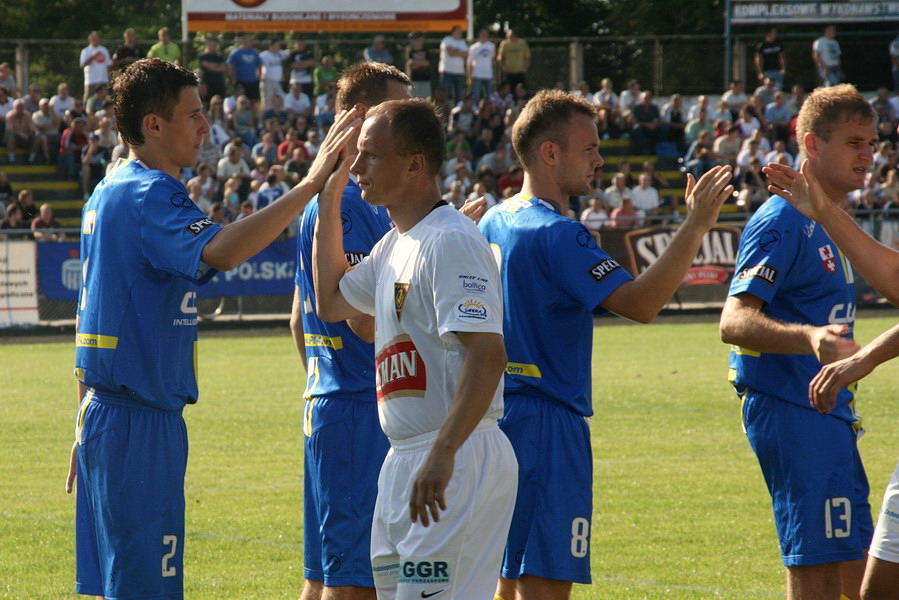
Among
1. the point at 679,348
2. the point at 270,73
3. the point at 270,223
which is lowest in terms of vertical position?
the point at 679,348

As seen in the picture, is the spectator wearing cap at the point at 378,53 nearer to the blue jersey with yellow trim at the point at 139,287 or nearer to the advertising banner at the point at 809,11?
the advertising banner at the point at 809,11

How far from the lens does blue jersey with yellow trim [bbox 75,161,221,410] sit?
4574mm

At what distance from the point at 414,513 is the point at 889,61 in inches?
1470

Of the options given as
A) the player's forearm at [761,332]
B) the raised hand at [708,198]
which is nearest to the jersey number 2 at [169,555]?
the raised hand at [708,198]

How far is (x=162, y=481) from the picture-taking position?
4672 millimetres

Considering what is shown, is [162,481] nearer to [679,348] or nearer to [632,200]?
[679,348]

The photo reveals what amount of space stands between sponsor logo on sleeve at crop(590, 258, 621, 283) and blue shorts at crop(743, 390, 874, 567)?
3.88 feet

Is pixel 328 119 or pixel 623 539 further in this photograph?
pixel 328 119

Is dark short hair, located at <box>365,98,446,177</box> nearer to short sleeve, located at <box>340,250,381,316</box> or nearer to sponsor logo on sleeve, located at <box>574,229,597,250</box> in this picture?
short sleeve, located at <box>340,250,381,316</box>

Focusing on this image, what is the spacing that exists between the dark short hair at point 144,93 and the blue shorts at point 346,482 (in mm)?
1359

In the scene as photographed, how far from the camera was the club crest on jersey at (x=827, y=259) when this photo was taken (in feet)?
17.7

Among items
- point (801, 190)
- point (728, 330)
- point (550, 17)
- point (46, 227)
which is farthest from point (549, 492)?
point (550, 17)

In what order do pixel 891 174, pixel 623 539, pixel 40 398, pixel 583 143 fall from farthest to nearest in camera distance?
pixel 891 174
pixel 40 398
pixel 623 539
pixel 583 143

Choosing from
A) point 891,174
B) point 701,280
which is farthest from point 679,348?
point 891,174
